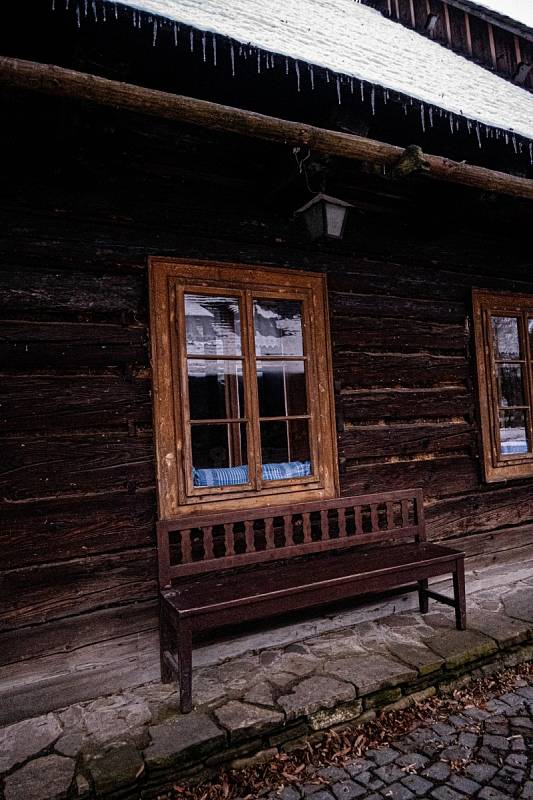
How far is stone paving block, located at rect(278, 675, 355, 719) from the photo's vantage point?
8.16 ft

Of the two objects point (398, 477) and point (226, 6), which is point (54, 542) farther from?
point (226, 6)

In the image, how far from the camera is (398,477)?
3.92m

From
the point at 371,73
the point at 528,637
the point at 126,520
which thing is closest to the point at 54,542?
the point at 126,520

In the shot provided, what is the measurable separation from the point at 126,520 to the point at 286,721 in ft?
4.66

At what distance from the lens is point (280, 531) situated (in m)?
3.43

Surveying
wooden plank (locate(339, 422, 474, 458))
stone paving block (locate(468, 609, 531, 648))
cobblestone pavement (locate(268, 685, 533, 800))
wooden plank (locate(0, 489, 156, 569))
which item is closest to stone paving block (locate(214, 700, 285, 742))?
cobblestone pavement (locate(268, 685, 533, 800))

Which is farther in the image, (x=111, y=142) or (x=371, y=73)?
(x=371, y=73)

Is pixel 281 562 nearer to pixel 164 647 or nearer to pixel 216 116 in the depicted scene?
pixel 164 647

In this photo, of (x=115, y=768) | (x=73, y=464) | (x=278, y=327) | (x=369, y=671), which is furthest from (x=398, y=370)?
(x=115, y=768)

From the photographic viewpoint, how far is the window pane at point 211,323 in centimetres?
352

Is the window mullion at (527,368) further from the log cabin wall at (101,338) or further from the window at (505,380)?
the log cabin wall at (101,338)

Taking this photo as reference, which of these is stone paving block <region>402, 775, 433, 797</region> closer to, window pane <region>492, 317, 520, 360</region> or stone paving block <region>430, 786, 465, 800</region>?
stone paving block <region>430, 786, 465, 800</region>

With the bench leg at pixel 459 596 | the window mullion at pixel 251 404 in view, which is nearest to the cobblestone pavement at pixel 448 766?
the bench leg at pixel 459 596

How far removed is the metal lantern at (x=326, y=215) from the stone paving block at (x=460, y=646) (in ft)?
9.06
